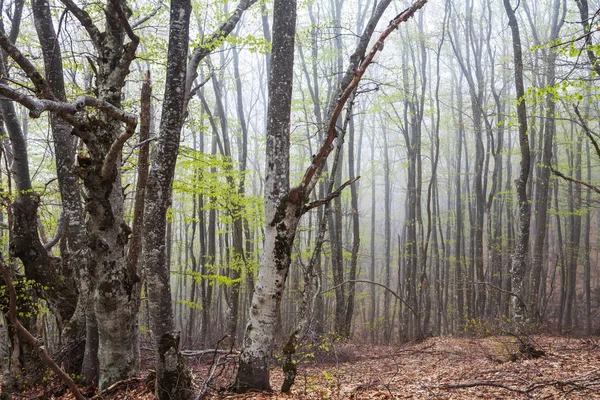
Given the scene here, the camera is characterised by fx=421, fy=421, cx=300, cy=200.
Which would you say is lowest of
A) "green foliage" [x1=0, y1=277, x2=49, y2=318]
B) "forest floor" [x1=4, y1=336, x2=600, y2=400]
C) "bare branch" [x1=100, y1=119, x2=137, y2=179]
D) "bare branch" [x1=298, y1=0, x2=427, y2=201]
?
Answer: "forest floor" [x1=4, y1=336, x2=600, y2=400]

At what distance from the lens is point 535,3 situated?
59.3 ft

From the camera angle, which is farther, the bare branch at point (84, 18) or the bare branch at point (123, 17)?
→ the bare branch at point (84, 18)

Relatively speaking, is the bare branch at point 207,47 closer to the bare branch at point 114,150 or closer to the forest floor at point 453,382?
the bare branch at point 114,150

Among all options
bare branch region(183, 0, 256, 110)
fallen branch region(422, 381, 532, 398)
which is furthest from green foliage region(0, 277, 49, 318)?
fallen branch region(422, 381, 532, 398)

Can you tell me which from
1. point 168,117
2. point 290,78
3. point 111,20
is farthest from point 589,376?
point 111,20

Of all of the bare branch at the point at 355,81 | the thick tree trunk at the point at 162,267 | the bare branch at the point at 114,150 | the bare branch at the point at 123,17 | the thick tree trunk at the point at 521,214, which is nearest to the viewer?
the bare branch at the point at 114,150

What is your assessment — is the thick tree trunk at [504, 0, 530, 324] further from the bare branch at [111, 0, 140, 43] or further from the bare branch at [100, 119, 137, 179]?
the bare branch at [100, 119, 137, 179]

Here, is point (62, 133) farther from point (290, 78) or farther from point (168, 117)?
point (290, 78)

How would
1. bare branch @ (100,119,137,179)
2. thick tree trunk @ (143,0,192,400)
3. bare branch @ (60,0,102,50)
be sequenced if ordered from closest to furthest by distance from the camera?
bare branch @ (100,119,137,179) → thick tree trunk @ (143,0,192,400) → bare branch @ (60,0,102,50)

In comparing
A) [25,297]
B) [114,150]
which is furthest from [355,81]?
[25,297]

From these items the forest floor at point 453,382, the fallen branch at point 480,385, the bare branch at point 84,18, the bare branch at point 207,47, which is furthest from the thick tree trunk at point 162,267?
the bare branch at point 207,47

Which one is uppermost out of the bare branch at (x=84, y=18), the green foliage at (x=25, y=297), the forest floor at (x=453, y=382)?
the bare branch at (x=84, y=18)

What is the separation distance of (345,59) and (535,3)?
8.36 metres

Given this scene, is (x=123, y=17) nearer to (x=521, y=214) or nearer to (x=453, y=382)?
(x=453, y=382)
